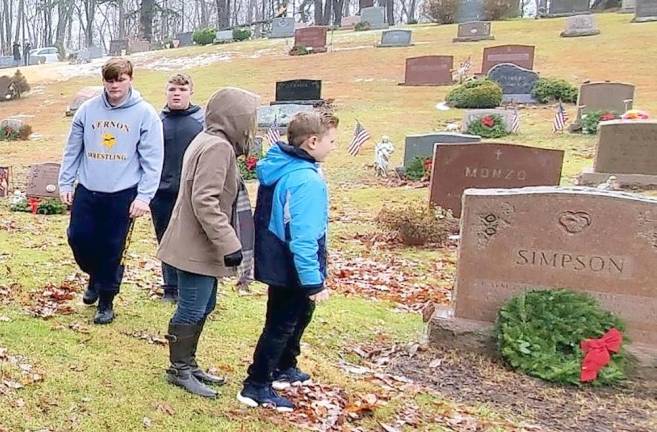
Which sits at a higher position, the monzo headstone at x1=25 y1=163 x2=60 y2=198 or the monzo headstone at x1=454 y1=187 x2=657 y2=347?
the monzo headstone at x1=454 y1=187 x2=657 y2=347

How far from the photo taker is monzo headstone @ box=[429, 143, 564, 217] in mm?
8914

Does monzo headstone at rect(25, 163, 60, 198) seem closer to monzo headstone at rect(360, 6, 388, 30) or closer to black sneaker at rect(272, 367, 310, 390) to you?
black sneaker at rect(272, 367, 310, 390)

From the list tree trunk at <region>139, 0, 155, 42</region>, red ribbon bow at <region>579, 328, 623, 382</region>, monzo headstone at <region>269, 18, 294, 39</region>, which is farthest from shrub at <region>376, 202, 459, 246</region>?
tree trunk at <region>139, 0, 155, 42</region>

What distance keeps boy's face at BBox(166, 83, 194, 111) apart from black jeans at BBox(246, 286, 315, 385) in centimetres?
183

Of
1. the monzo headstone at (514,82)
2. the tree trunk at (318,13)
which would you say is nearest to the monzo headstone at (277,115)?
the monzo headstone at (514,82)

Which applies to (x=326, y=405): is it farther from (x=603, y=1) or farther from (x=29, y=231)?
(x=603, y=1)

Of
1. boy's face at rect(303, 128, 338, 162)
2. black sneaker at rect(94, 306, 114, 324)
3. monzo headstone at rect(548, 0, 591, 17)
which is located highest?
monzo headstone at rect(548, 0, 591, 17)

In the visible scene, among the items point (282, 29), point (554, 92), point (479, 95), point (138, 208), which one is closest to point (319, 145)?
point (138, 208)

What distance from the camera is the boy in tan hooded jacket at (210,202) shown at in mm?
3359

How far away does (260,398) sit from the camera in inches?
147

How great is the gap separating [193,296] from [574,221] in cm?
255

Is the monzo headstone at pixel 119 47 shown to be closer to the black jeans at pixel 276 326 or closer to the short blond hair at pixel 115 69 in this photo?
the short blond hair at pixel 115 69

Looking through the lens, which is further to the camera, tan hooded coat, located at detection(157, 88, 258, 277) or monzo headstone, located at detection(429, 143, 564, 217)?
monzo headstone, located at detection(429, 143, 564, 217)

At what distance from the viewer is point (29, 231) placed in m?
8.38
